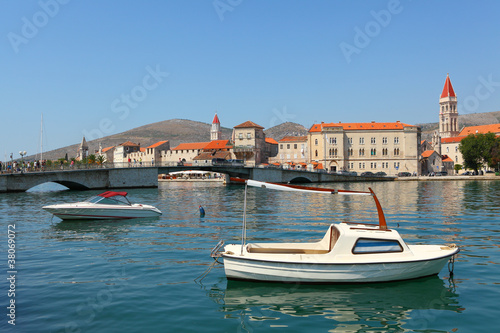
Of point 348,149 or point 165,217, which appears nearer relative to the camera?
point 165,217

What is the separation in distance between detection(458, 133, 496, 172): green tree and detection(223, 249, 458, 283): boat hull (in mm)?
107027

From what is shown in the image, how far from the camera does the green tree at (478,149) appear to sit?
108188 mm

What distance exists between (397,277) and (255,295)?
4.89m

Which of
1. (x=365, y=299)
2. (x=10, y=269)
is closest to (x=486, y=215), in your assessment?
(x=365, y=299)

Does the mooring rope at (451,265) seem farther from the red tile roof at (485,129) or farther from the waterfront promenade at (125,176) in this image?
the red tile roof at (485,129)

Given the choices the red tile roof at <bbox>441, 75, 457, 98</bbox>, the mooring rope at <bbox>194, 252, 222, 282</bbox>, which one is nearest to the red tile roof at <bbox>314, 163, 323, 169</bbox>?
the red tile roof at <bbox>441, 75, 457, 98</bbox>

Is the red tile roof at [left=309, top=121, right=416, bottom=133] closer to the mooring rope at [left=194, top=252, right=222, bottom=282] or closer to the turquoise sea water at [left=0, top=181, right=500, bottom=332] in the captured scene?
the turquoise sea water at [left=0, top=181, right=500, bottom=332]

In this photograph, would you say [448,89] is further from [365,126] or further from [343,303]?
[343,303]

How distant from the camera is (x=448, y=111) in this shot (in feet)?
576

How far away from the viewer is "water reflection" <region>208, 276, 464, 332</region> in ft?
39.1

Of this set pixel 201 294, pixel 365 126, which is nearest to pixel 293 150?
pixel 365 126

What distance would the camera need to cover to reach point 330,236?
16.0 m

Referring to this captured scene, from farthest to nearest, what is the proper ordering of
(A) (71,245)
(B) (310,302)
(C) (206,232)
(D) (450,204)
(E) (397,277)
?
(D) (450,204) < (C) (206,232) < (A) (71,245) < (E) (397,277) < (B) (310,302)

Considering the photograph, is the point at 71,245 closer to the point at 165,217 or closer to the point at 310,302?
the point at 165,217
